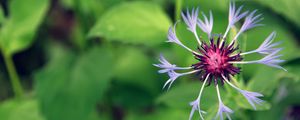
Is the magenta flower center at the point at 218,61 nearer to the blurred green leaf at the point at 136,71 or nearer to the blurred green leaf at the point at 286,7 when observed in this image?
the blurred green leaf at the point at 286,7

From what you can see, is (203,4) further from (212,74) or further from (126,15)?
(212,74)

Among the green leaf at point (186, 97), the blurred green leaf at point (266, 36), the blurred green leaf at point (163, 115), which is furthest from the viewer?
the blurred green leaf at point (266, 36)

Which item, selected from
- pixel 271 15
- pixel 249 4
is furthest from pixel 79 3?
pixel 271 15

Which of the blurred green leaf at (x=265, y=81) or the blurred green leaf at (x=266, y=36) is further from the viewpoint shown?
the blurred green leaf at (x=266, y=36)

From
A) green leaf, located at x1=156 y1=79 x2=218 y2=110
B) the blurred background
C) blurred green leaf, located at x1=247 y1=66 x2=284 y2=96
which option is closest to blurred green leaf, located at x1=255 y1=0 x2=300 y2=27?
the blurred background

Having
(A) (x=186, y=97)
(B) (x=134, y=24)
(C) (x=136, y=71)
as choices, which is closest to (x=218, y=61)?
(A) (x=186, y=97)

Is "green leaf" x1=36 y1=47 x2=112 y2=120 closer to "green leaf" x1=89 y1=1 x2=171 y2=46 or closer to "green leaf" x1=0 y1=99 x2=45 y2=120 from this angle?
"green leaf" x1=0 y1=99 x2=45 y2=120

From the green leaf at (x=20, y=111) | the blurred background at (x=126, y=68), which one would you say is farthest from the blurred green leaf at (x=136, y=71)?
the green leaf at (x=20, y=111)
